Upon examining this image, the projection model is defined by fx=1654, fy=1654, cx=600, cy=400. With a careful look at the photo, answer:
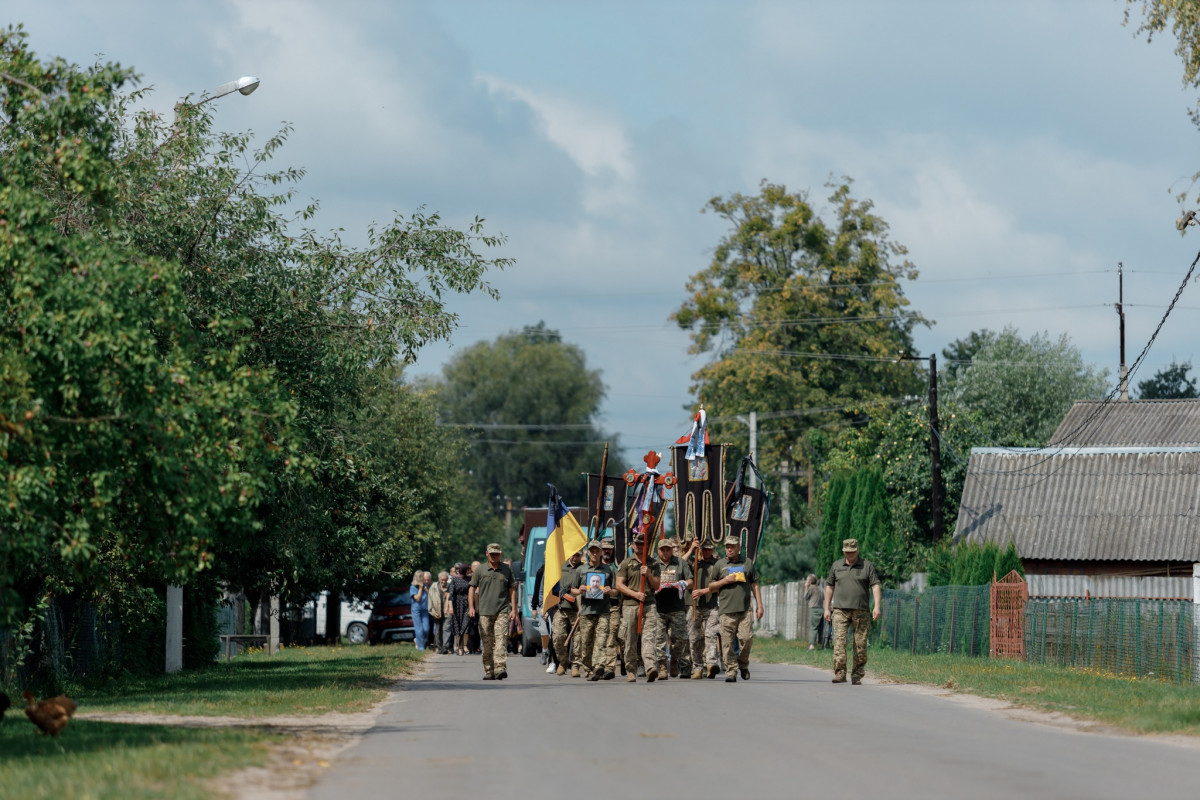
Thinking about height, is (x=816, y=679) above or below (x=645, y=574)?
below

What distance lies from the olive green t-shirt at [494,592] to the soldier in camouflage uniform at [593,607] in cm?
91

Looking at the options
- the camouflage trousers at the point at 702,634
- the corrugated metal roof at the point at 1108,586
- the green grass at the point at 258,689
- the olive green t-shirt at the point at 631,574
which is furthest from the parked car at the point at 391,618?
the olive green t-shirt at the point at 631,574

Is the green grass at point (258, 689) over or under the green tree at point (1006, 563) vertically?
under

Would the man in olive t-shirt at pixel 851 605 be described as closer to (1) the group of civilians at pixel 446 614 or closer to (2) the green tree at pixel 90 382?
(2) the green tree at pixel 90 382

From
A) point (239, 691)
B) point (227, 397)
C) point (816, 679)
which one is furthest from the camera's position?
point (816, 679)

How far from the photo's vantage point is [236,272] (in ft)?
66.7

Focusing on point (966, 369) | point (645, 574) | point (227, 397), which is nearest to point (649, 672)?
point (645, 574)

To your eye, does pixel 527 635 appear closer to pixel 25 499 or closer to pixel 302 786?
pixel 25 499

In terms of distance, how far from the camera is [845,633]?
2183 cm

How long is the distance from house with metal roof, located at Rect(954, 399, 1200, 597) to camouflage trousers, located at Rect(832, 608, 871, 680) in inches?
678

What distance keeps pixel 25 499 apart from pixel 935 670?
15163 mm

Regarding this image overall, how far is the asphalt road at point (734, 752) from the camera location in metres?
9.90

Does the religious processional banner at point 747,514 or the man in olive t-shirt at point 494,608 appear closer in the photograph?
the man in olive t-shirt at point 494,608

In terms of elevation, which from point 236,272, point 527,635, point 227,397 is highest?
point 236,272
